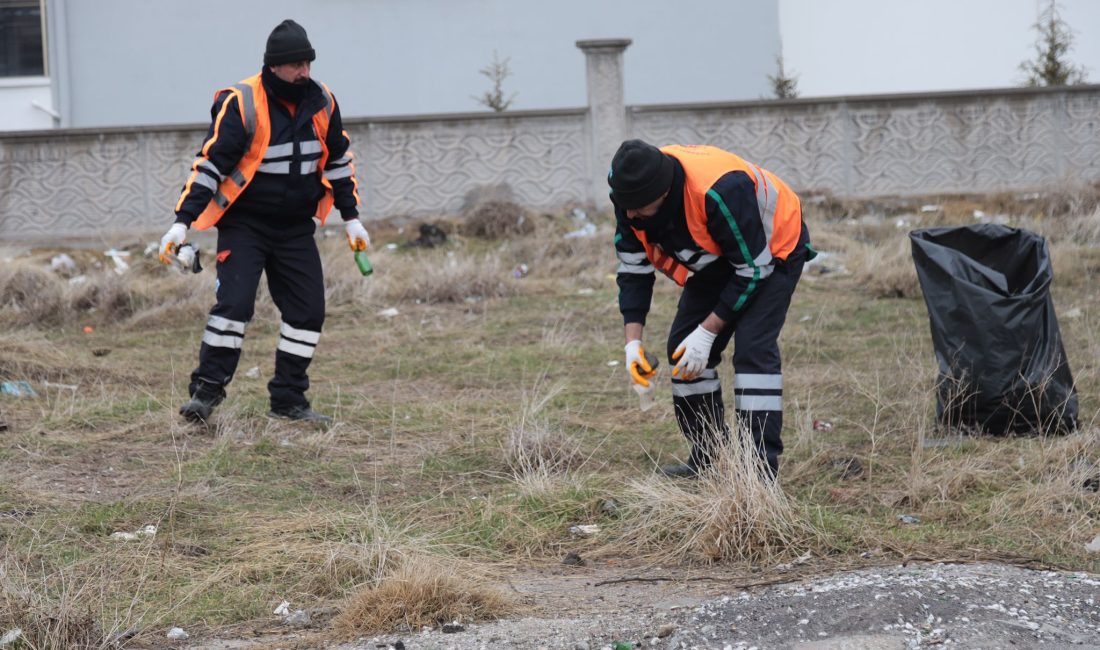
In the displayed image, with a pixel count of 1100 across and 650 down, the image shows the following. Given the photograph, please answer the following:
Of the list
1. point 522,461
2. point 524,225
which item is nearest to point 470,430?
point 522,461

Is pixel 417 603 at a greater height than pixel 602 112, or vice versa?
pixel 602 112

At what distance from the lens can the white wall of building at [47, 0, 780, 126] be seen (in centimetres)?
1914

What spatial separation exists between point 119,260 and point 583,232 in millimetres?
4557

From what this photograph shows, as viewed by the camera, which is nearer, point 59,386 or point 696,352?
point 696,352

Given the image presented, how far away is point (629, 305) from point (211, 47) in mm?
16065

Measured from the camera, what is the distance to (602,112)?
47.8 ft

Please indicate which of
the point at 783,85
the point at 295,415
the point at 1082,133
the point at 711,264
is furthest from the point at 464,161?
the point at 711,264

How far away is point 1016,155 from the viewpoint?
1512 cm

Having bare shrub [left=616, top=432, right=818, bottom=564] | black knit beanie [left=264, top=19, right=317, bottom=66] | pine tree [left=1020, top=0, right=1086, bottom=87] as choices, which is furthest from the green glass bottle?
pine tree [left=1020, top=0, right=1086, bottom=87]

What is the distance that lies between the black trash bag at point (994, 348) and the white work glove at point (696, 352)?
4.73 feet

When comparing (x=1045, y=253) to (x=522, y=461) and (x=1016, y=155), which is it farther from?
(x=1016, y=155)

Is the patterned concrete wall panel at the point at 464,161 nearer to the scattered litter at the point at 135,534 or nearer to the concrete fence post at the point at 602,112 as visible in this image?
the concrete fence post at the point at 602,112

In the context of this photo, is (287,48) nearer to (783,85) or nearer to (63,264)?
(63,264)

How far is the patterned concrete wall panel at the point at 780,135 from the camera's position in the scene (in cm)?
1477
